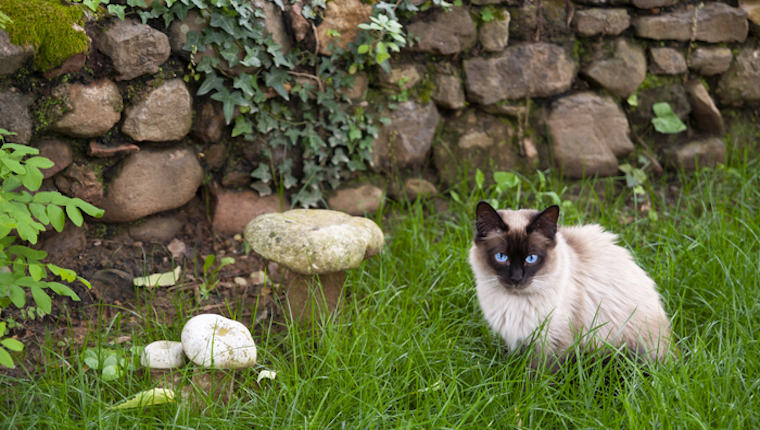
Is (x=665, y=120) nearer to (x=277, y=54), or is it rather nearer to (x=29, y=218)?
(x=277, y=54)

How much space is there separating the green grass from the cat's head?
42 cm

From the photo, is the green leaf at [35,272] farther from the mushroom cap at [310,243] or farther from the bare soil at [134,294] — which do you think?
the mushroom cap at [310,243]

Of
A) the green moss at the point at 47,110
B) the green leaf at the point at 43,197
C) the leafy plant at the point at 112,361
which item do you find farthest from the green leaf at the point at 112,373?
the green moss at the point at 47,110

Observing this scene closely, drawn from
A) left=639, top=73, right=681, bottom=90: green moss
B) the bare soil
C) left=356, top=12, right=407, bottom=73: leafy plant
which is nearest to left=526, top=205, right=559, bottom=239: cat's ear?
the bare soil

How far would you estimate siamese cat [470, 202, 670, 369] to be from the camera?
2396 millimetres

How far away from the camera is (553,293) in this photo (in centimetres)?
245

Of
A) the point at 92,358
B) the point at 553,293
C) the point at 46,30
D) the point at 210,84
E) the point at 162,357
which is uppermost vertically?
the point at 46,30

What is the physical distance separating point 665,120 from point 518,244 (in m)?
2.61

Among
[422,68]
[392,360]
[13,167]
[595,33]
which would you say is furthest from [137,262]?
[595,33]

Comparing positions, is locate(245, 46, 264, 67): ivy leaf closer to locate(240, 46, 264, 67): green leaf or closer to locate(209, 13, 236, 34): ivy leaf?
locate(240, 46, 264, 67): green leaf

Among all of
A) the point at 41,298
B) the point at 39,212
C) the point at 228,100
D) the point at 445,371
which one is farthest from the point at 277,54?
the point at 445,371

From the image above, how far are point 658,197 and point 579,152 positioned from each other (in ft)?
2.34

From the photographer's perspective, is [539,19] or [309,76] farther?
[539,19]

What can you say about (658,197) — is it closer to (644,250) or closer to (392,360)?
(644,250)
